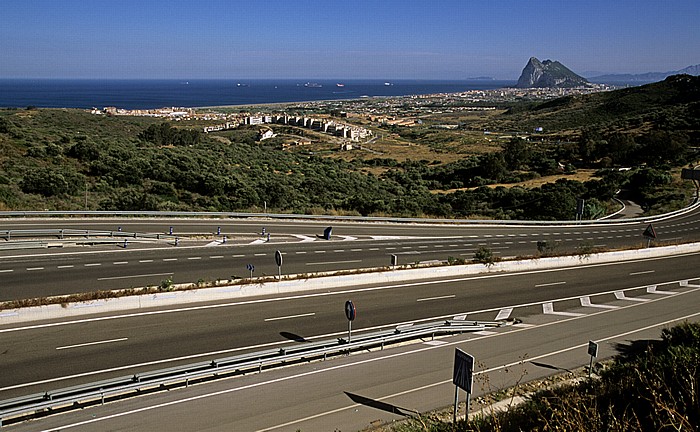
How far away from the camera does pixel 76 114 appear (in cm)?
Answer: 7281

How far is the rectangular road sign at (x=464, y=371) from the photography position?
28.2ft

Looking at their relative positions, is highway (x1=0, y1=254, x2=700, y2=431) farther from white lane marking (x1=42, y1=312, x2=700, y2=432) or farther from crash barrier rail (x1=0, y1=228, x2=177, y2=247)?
crash barrier rail (x1=0, y1=228, x2=177, y2=247)

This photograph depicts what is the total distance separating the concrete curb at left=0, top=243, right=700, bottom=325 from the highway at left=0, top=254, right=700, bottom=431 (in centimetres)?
43

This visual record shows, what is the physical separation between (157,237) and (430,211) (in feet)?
73.6

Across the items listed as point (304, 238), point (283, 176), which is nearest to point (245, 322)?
point (304, 238)

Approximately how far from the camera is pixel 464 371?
874 cm

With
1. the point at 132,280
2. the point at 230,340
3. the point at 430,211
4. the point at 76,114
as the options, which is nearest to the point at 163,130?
the point at 76,114

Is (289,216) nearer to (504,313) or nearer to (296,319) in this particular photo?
(296,319)

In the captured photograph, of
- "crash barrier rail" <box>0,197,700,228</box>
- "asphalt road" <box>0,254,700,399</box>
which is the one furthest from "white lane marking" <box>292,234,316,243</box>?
"asphalt road" <box>0,254,700,399</box>

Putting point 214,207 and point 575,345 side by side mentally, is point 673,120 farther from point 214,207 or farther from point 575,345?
point 575,345

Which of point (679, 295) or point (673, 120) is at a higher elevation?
point (673, 120)

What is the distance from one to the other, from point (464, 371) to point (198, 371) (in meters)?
5.73

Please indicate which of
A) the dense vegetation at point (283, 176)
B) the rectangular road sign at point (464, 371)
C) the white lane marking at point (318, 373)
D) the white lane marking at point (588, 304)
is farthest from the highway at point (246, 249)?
the rectangular road sign at point (464, 371)

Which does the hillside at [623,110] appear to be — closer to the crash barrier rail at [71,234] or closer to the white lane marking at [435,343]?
the crash barrier rail at [71,234]
